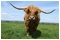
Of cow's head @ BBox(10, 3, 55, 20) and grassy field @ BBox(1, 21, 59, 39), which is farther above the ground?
cow's head @ BBox(10, 3, 55, 20)

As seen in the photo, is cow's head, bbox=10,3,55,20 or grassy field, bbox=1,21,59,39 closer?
cow's head, bbox=10,3,55,20

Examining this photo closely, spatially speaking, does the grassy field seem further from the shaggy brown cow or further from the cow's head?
the cow's head

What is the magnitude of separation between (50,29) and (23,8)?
44.1 inches

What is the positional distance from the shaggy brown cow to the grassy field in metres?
0.22

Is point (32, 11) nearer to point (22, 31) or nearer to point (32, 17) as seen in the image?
point (32, 17)

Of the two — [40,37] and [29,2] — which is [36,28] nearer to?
[40,37]

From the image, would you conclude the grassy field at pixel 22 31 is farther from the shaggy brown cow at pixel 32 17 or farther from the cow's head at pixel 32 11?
the cow's head at pixel 32 11

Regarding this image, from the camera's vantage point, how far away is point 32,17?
511 centimetres

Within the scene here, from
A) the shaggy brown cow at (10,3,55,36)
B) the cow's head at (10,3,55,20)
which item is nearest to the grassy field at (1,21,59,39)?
the shaggy brown cow at (10,3,55,36)

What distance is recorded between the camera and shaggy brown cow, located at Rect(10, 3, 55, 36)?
5.19 meters

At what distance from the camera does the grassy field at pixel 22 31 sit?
558 centimetres

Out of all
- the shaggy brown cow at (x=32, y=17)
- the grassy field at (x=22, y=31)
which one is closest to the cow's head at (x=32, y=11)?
the shaggy brown cow at (x=32, y=17)

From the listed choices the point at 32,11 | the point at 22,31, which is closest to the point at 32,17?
the point at 32,11

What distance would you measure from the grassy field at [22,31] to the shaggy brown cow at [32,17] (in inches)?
8.6
